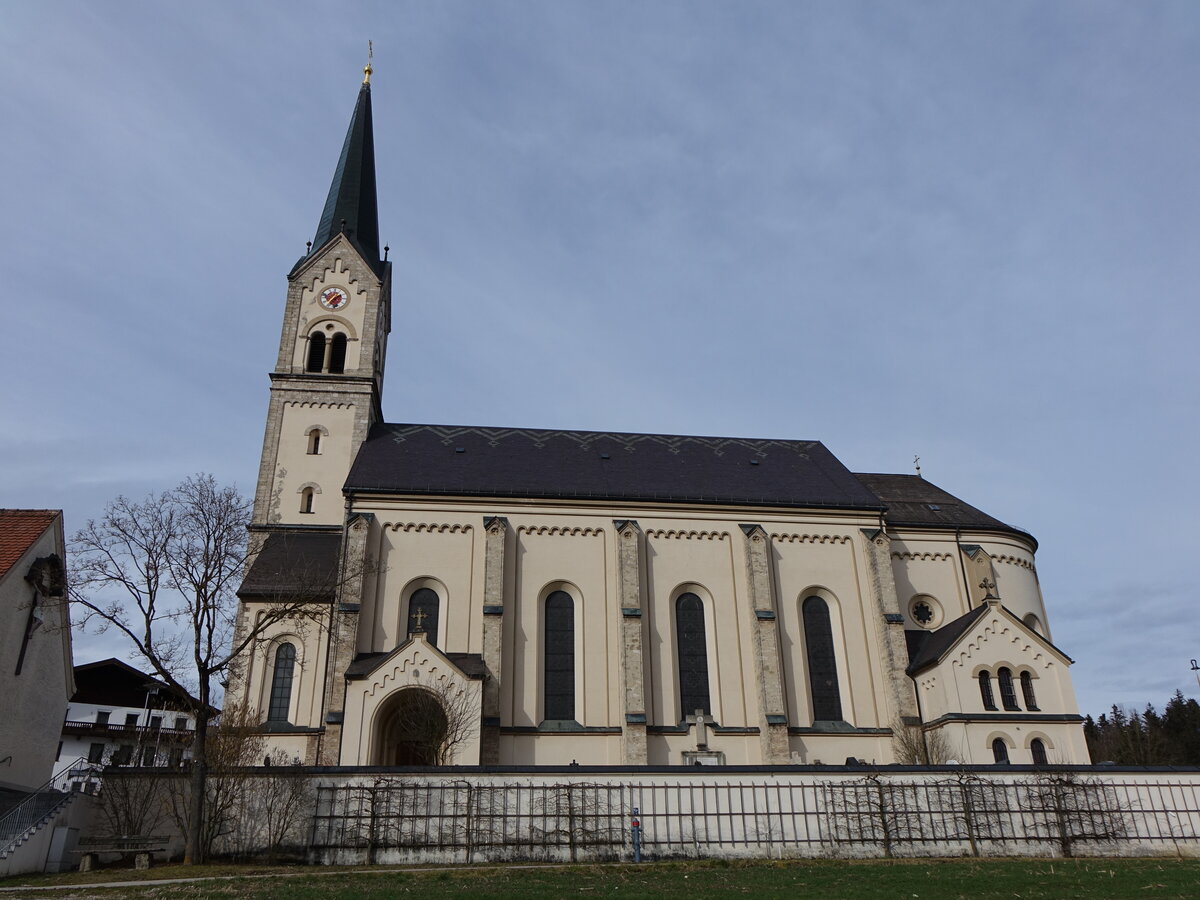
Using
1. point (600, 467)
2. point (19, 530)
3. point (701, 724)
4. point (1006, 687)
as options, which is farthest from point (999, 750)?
point (19, 530)

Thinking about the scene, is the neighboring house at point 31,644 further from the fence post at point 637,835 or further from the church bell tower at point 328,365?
the fence post at point 637,835

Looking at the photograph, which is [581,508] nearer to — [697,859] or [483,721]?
[483,721]

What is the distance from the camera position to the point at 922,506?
38812 mm

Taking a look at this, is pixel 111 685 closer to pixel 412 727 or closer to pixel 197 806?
pixel 412 727

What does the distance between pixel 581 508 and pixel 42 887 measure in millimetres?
21162

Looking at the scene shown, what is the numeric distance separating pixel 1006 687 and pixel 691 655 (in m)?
10.8

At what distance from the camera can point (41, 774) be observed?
2353cm

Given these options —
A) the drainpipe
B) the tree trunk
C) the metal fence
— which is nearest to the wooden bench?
the tree trunk

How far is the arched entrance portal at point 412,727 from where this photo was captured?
2648 centimetres

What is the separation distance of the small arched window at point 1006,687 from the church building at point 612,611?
117mm

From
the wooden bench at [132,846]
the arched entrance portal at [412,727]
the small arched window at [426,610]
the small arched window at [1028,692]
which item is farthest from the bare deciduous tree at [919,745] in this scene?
the wooden bench at [132,846]

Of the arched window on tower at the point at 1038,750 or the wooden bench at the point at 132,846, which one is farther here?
the arched window on tower at the point at 1038,750

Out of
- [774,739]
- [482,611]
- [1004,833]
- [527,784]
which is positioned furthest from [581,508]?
[1004,833]

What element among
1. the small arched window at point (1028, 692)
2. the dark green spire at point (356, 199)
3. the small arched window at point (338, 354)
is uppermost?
the dark green spire at point (356, 199)
